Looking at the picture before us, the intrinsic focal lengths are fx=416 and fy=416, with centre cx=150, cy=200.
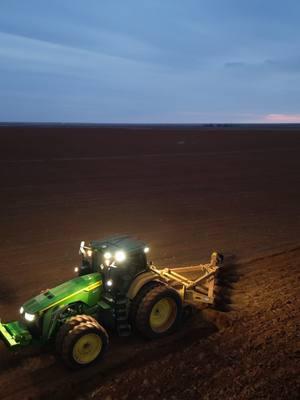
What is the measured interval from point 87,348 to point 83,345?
0.13 m

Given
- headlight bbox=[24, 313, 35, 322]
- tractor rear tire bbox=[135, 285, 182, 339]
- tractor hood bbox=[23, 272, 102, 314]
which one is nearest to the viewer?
headlight bbox=[24, 313, 35, 322]

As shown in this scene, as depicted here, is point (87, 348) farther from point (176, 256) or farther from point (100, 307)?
point (176, 256)

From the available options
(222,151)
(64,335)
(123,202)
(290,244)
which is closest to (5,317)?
(64,335)

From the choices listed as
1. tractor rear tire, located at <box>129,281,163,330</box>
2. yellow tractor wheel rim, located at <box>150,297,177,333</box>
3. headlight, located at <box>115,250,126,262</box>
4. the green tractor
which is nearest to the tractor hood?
Result: the green tractor

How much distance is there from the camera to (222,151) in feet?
156

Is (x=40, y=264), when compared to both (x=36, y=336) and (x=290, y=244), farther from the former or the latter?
(x=290, y=244)

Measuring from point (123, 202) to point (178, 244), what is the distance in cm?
723

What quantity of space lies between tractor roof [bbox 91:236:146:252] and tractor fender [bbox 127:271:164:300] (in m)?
0.53

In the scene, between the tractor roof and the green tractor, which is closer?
the green tractor

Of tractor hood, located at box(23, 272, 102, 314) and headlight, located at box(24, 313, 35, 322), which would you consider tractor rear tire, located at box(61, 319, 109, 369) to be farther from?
headlight, located at box(24, 313, 35, 322)

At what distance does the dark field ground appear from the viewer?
690 centimetres

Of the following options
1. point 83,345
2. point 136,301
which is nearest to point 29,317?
point 83,345

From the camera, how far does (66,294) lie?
297 inches

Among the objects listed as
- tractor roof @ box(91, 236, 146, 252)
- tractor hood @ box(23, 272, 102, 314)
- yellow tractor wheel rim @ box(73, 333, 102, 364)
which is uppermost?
tractor roof @ box(91, 236, 146, 252)
